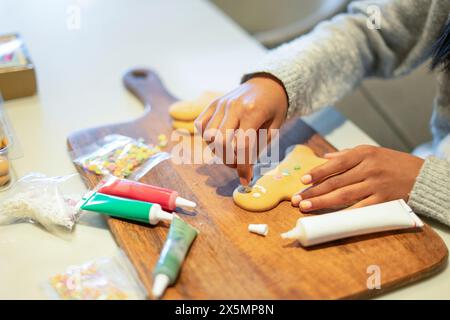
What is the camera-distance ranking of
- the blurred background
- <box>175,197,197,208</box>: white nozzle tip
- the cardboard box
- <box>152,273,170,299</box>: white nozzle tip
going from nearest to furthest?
<box>152,273,170,299</box>: white nozzle tip < <box>175,197,197,208</box>: white nozzle tip < the cardboard box < the blurred background

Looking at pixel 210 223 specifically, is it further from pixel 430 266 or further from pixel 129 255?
pixel 430 266

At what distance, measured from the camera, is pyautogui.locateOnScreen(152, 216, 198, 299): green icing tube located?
0.59 metres

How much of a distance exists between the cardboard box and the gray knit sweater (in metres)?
0.41

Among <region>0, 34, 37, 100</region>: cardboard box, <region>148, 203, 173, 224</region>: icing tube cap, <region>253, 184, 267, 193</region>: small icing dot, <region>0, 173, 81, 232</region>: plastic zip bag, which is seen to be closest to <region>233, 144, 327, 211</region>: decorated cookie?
<region>253, 184, 267, 193</region>: small icing dot

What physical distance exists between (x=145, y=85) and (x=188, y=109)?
0.15 metres

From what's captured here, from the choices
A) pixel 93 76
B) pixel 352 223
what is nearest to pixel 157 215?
pixel 352 223

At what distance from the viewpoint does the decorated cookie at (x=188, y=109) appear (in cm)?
88

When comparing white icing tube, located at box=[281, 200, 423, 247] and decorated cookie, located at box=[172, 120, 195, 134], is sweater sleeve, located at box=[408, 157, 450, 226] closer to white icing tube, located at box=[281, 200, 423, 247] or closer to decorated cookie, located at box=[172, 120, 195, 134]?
white icing tube, located at box=[281, 200, 423, 247]

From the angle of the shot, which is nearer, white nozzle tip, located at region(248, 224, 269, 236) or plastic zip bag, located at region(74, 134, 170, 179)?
white nozzle tip, located at region(248, 224, 269, 236)

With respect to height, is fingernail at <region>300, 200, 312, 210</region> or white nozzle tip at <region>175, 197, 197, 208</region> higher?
white nozzle tip at <region>175, 197, 197, 208</region>

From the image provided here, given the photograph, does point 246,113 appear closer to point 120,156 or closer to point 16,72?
point 120,156

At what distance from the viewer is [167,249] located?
0.62m
